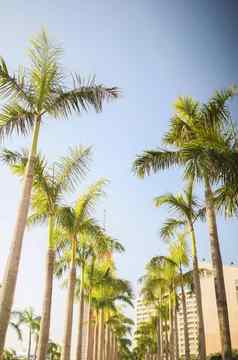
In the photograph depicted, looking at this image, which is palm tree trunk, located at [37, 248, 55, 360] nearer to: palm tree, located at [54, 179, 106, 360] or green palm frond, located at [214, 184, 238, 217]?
palm tree, located at [54, 179, 106, 360]

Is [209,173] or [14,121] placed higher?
[14,121]

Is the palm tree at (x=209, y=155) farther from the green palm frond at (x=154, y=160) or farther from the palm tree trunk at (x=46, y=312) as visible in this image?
the palm tree trunk at (x=46, y=312)

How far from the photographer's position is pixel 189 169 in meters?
9.95

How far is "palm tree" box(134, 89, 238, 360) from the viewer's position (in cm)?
927

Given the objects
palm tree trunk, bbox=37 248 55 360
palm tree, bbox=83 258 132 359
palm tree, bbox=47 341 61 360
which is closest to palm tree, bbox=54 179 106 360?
palm tree trunk, bbox=37 248 55 360

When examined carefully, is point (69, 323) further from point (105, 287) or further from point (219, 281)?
point (105, 287)

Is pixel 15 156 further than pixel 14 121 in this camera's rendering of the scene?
Yes

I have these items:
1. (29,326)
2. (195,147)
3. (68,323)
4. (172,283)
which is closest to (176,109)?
(195,147)

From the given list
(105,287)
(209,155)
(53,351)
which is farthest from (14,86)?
(53,351)

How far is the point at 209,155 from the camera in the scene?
31.3 feet

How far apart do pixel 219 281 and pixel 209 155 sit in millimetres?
4211

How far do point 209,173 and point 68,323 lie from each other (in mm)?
10184

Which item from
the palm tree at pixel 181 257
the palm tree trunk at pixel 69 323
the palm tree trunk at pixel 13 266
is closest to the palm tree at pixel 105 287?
the palm tree at pixel 181 257

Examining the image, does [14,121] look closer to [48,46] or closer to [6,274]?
[48,46]
